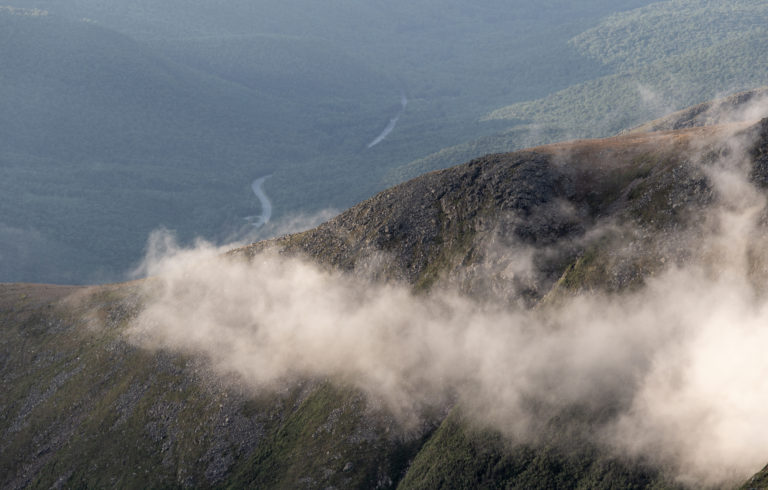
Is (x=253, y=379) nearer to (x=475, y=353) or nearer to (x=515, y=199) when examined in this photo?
(x=475, y=353)

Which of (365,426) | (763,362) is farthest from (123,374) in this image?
(763,362)

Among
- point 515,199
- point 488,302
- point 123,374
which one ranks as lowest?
point 123,374

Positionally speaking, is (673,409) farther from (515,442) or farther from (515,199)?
(515,199)

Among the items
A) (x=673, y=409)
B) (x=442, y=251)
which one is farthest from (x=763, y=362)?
(x=442, y=251)

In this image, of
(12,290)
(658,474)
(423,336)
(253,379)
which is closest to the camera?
(658,474)

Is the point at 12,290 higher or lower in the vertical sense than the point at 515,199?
lower

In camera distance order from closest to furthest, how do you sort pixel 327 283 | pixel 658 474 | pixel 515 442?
pixel 658 474 → pixel 515 442 → pixel 327 283

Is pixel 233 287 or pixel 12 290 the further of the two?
pixel 12 290
